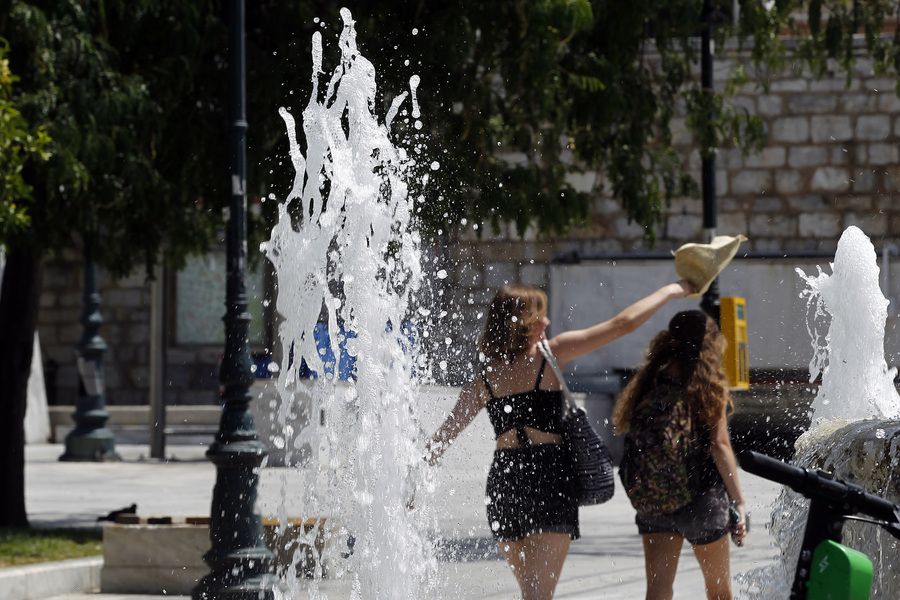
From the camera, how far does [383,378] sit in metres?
5.04

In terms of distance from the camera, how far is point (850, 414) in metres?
8.18

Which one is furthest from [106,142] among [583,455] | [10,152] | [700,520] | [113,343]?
[113,343]

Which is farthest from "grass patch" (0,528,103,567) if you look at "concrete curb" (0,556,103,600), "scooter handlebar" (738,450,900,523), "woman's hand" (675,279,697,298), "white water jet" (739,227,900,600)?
"scooter handlebar" (738,450,900,523)

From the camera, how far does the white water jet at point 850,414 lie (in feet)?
12.4

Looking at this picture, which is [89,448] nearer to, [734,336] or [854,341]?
[734,336]

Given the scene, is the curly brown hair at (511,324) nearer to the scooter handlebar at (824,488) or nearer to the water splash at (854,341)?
the scooter handlebar at (824,488)

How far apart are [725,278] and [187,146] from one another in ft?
30.6

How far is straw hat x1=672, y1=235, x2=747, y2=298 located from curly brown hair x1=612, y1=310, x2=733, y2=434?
404 millimetres

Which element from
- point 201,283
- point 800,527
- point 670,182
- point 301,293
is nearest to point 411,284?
point 670,182

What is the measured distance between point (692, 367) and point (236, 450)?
2.73 metres

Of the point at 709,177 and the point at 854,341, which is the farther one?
the point at 709,177

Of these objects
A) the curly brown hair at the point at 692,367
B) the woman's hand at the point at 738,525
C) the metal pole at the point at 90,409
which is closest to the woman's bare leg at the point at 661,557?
the woman's hand at the point at 738,525

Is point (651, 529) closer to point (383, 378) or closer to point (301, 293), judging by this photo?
point (383, 378)

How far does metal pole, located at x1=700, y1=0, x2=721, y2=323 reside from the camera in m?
9.71
